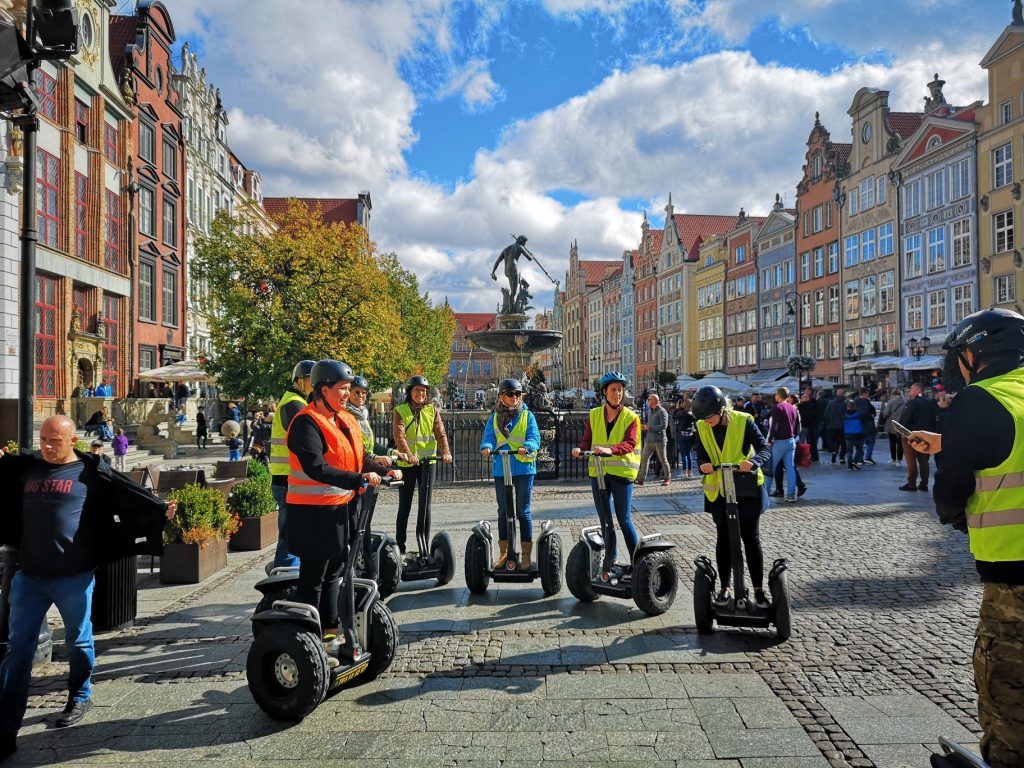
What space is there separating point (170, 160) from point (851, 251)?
3596cm

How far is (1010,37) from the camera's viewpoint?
97.9ft

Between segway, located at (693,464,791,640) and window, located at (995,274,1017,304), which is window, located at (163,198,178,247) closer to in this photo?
segway, located at (693,464,791,640)

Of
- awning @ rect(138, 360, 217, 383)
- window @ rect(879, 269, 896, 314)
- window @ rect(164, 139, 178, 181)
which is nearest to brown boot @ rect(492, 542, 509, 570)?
awning @ rect(138, 360, 217, 383)

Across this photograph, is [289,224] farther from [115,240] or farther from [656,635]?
[656,635]

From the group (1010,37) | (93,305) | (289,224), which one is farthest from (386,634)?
(1010,37)

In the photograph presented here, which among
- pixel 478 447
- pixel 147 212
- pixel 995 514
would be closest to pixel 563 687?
pixel 995 514

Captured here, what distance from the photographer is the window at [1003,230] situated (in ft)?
100

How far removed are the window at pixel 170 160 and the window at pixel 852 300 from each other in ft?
117

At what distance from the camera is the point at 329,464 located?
426 cm

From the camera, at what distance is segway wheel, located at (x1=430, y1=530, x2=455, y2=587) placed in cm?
711

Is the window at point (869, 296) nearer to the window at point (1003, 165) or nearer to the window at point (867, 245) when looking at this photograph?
the window at point (867, 245)

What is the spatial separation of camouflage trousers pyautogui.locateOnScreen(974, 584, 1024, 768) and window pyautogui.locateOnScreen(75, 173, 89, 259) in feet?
93.5

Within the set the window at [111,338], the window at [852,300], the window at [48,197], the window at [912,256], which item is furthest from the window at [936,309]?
the window at [48,197]

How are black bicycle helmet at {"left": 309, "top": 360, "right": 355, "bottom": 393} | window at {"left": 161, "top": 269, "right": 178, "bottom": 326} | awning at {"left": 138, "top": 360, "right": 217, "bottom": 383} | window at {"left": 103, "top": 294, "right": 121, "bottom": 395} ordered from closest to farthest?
black bicycle helmet at {"left": 309, "top": 360, "right": 355, "bottom": 393}, awning at {"left": 138, "top": 360, "right": 217, "bottom": 383}, window at {"left": 103, "top": 294, "right": 121, "bottom": 395}, window at {"left": 161, "top": 269, "right": 178, "bottom": 326}
